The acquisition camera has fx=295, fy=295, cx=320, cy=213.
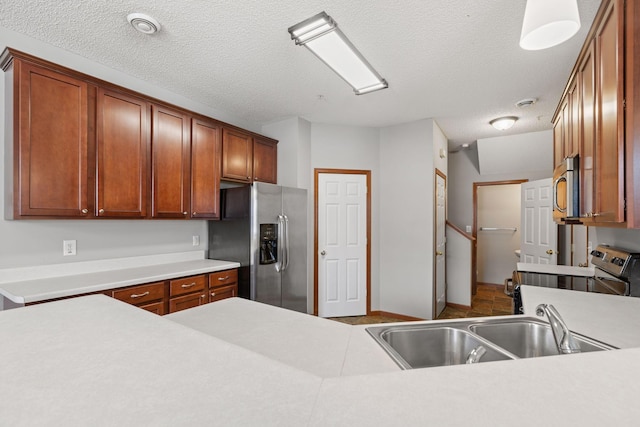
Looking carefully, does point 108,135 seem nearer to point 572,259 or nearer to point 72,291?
point 72,291

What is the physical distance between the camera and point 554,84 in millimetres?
2756

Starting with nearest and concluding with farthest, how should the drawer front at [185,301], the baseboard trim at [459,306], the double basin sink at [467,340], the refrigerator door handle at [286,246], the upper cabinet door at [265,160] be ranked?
the double basin sink at [467,340] → the drawer front at [185,301] → the refrigerator door handle at [286,246] → the upper cabinet door at [265,160] → the baseboard trim at [459,306]

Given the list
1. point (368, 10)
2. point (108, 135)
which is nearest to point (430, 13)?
point (368, 10)

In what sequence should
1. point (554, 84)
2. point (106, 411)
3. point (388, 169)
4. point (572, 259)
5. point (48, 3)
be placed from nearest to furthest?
point (106, 411), point (48, 3), point (554, 84), point (572, 259), point (388, 169)

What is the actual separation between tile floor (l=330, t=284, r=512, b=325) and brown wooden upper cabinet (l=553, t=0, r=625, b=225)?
2690 mm

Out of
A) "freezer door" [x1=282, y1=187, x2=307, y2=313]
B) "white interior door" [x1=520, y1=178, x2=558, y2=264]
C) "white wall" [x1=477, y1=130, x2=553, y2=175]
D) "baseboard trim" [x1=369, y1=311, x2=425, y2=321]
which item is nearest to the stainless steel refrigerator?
"freezer door" [x1=282, y1=187, x2=307, y2=313]

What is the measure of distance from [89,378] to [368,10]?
215cm

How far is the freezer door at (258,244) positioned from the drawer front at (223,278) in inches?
8.7

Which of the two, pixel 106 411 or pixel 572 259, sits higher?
pixel 106 411

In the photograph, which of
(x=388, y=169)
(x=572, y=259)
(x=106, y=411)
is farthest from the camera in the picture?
(x=388, y=169)

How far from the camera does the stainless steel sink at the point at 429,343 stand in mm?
1083

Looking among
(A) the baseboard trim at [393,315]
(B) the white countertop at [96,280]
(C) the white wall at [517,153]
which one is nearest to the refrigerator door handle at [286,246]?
(B) the white countertop at [96,280]

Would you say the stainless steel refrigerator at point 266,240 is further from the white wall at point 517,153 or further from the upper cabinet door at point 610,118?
the white wall at point 517,153

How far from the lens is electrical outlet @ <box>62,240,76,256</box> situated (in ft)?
7.57
